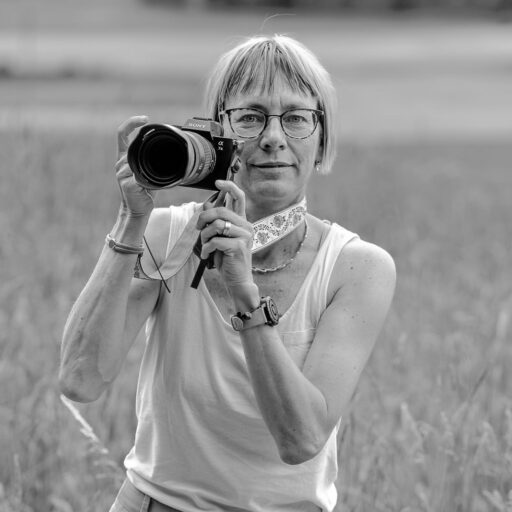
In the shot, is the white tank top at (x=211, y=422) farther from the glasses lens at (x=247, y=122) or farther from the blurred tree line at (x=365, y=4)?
the blurred tree line at (x=365, y=4)

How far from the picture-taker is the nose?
200 cm

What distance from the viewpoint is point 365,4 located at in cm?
3167

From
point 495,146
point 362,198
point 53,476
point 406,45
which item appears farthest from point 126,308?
point 406,45

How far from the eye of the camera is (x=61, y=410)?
300 cm

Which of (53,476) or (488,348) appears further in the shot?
(488,348)

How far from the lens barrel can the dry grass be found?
732mm

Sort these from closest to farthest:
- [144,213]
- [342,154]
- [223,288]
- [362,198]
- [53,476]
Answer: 1. [144,213]
2. [223,288]
3. [53,476]
4. [362,198]
5. [342,154]

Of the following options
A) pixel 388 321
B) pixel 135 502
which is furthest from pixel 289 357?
pixel 388 321

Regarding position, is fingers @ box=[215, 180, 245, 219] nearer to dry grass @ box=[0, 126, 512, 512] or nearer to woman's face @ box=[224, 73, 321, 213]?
woman's face @ box=[224, 73, 321, 213]

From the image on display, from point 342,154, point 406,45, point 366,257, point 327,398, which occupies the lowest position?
point 406,45

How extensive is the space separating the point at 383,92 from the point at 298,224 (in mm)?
20175

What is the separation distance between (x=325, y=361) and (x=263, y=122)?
0.44 m

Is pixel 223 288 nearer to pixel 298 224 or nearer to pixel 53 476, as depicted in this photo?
pixel 298 224

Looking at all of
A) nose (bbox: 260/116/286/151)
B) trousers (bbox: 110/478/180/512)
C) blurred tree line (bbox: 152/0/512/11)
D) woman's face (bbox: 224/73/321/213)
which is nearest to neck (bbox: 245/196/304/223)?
woman's face (bbox: 224/73/321/213)
